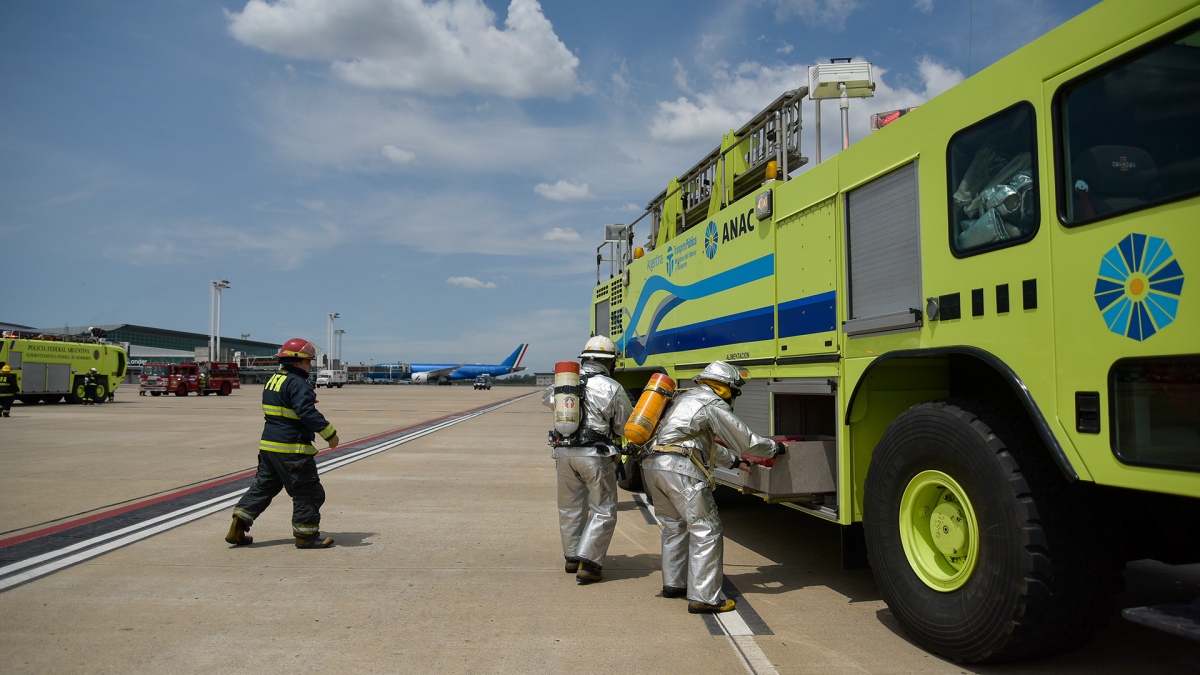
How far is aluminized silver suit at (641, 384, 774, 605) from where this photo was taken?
4844mm

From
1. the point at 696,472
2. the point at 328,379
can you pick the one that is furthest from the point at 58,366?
the point at 328,379

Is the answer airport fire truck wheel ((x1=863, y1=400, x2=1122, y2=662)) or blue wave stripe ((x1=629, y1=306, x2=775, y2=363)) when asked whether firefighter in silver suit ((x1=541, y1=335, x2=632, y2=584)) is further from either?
airport fire truck wheel ((x1=863, y1=400, x2=1122, y2=662))

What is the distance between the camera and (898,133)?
4.43 meters

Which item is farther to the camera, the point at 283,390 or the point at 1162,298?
the point at 283,390

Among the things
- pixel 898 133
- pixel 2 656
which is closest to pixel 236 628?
pixel 2 656

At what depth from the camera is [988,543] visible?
3467 millimetres

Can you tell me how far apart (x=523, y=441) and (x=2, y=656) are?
45.6 feet

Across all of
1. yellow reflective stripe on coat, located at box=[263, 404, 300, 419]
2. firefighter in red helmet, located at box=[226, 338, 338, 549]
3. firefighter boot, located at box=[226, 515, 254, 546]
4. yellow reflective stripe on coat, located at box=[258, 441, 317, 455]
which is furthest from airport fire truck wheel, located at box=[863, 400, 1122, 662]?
firefighter boot, located at box=[226, 515, 254, 546]

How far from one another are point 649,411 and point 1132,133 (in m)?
3.16

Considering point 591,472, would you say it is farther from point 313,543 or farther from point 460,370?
point 460,370

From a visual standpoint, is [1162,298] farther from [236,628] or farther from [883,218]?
[236,628]

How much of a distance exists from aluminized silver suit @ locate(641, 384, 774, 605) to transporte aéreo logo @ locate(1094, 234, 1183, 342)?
2.25m

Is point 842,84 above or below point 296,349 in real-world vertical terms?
above

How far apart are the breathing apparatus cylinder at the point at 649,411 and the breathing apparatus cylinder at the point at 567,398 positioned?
1.87 ft
